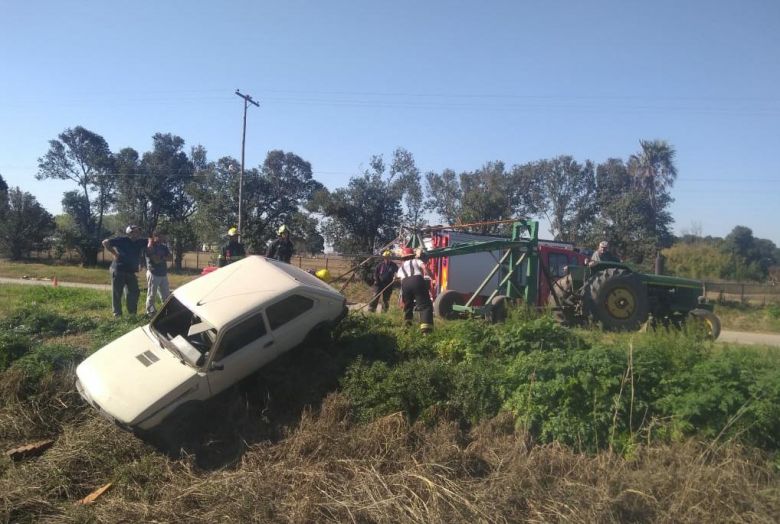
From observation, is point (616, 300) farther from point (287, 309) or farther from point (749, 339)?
point (287, 309)

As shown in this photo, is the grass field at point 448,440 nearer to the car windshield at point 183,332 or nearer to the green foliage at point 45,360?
the green foliage at point 45,360

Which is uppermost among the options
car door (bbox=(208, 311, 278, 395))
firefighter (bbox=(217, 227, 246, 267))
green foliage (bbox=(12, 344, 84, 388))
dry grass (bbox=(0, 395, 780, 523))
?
firefighter (bbox=(217, 227, 246, 267))

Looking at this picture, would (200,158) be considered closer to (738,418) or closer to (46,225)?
(46,225)

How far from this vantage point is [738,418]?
5.04m

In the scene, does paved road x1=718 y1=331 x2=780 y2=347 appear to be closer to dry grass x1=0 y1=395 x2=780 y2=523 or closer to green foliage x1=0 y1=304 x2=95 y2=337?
dry grass x1=0 y1=395 x2=780 y2=523

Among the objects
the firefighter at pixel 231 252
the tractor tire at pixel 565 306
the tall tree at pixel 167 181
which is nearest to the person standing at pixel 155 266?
the firefighter at pixel 231 252

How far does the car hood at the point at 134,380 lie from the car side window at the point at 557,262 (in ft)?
29.3

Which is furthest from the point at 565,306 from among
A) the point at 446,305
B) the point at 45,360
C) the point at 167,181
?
the point at 167,181

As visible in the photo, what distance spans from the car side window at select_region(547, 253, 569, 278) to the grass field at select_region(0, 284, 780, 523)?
6.09 meters

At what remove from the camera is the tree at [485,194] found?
89.7ft

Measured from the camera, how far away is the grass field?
4.52 m

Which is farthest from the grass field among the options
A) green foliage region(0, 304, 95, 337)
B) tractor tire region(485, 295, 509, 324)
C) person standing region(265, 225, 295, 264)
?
person standing region(265, 225, 295, 264)

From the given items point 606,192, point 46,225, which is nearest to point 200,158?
point 46,225

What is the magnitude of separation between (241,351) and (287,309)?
2.45 ft
